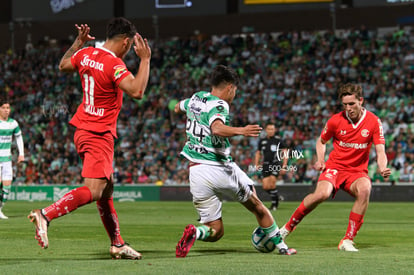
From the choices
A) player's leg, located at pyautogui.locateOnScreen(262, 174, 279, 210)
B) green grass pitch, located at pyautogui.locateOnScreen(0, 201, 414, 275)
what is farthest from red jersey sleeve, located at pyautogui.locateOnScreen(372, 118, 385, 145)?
player's leg, located at pyautogui.locateOnScreen(262, 174, 279, 210)

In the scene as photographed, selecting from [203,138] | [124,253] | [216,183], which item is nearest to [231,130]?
[203,138]

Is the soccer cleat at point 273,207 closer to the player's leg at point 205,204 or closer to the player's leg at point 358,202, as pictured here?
the player's leg at point 358,202

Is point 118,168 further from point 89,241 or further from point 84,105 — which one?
point 84,105

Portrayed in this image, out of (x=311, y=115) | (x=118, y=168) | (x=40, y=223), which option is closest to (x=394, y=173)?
(x=311, y=115)

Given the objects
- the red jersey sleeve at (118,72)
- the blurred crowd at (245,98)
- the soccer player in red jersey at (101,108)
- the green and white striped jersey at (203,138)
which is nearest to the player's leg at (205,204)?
the green and white striped jersey at (203,138)

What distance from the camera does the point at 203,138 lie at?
8.95 m

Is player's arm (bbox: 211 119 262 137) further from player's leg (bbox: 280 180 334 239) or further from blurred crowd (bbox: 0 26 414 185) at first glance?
blurred crowd (bbox: 0 26 414 185)

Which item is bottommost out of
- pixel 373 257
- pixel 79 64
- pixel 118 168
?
pixel 118 168

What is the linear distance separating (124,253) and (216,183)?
136 cm

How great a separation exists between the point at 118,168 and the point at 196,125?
23113 mm

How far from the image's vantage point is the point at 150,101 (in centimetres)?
3566

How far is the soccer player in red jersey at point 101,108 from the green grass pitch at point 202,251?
0.69 m

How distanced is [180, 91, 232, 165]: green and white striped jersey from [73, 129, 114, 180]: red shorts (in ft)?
3.53

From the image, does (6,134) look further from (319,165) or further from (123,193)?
(123,193)
